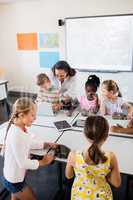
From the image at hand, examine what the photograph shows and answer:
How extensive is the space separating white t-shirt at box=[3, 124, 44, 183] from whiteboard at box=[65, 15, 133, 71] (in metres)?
3.44

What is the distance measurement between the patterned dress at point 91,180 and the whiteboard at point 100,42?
3.47m

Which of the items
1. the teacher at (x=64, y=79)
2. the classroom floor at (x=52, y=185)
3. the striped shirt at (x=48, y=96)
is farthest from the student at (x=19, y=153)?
the teacher at (x=64, y=79)

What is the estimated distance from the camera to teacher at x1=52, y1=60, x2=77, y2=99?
2820 millimetres

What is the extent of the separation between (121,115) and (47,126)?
791 mm

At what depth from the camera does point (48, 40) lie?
16.5 ft

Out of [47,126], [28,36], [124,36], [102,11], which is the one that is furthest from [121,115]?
Result: [28,36]

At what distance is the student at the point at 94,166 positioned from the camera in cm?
126

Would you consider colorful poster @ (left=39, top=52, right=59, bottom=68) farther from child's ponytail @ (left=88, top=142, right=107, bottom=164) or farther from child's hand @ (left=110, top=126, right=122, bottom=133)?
child's ponytail @ (left=88, top=142, right=107, bottom=164)

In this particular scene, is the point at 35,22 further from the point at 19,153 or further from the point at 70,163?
the point at 70,163

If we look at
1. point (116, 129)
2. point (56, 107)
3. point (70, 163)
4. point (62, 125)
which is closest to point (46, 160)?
point (70, 163)

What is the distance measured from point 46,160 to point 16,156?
235mm

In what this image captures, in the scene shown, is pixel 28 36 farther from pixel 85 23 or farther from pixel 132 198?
pixel 132 198

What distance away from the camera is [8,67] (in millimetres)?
5852

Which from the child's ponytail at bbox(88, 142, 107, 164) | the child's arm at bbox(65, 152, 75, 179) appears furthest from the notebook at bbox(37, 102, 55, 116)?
the child's ponytail at bbox(88, 142, 107, 164)
